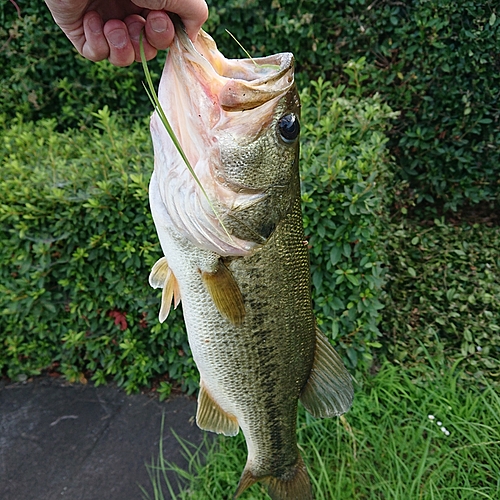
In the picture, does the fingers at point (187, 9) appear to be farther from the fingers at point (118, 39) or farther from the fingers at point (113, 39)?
the fingers at point (118, 39)

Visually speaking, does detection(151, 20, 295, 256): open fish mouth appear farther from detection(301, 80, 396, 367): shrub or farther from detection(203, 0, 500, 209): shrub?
detection(203, 0, 500, 209): shrub

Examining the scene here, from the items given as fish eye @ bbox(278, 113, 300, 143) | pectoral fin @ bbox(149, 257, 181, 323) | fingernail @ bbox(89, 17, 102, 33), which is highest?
fingernail @ bbox(89, 17, 102, 33)

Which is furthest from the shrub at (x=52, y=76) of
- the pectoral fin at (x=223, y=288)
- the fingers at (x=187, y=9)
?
the pectoral fin at (x=223, y=288)

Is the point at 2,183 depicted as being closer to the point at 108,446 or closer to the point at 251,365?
the point at 108,446

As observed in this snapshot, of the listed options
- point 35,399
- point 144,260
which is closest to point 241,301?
point 144,260

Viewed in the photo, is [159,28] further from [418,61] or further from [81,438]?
[418,61]

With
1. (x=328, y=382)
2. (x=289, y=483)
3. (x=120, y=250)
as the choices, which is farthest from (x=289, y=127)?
(x=120, y=250)

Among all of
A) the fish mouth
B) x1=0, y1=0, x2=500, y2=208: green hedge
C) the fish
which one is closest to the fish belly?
the fish
